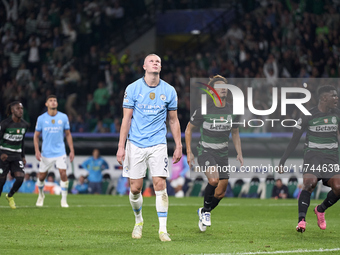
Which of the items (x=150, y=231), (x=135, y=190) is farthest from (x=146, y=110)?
(x=150, y=231)

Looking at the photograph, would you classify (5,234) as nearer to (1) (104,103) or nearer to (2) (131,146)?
(2) (131,146)

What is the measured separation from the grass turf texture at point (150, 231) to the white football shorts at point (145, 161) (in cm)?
93

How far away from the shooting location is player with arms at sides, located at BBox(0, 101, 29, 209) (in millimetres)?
14867

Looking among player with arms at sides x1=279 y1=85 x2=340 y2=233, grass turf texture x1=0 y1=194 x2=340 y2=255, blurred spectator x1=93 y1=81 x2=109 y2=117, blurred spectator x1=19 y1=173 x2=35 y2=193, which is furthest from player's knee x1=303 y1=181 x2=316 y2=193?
blurred spectator x1=93 y1=81 x2=109 y2=117

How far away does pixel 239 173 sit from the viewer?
20.5 metres

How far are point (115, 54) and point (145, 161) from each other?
1886cm

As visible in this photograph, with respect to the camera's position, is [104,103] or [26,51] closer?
[104,103]

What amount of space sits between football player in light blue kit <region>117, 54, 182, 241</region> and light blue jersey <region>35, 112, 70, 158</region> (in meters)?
6.91

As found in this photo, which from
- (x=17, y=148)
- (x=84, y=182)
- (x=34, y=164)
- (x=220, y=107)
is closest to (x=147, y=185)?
(x=84, y=182)

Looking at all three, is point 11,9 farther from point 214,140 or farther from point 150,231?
point 150,231

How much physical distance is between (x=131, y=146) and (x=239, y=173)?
11.8m

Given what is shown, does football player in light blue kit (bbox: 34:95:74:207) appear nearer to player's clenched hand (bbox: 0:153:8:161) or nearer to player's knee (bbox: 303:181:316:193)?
player's clenched hand (bbox: 0:153:8:161)

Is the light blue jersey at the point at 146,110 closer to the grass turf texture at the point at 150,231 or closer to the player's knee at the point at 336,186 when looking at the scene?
the grass turf texture at the point at 150,231

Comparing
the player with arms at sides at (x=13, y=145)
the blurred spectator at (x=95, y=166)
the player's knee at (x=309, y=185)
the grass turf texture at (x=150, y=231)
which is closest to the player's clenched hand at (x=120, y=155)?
the grass turf texture at (x=150, y=231)
